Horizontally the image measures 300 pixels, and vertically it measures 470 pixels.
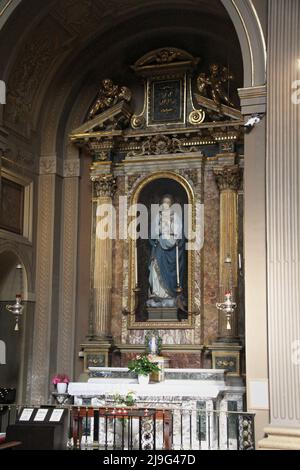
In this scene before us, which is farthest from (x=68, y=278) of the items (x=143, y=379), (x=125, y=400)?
(x=125, y=400)

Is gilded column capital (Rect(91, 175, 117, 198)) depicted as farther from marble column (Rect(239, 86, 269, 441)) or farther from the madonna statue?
marble column (Rect(239, 86, 269, 441))

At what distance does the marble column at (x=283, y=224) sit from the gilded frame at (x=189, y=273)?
4.32 meters

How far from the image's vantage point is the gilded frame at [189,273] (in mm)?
13188

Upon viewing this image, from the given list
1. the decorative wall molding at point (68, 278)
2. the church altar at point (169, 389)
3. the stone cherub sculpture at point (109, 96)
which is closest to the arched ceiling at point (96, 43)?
the stone cherub sculpture at point (109, 96)

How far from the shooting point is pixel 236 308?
12.9m

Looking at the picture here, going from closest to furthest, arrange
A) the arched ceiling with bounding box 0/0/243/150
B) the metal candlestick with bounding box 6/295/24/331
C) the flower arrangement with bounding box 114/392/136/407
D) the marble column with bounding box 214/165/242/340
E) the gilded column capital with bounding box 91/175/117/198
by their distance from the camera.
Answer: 1. the flower arrangement with bounding box 114/392/136/407
2. the metal candlestick with bounding box 6/295/24/331
3. the marble column with bounding box 214/165/242/340
4. the arched ceiling with bounding box 0/0/243/150
5. the gilded column capital with bounding box 91/175/117/198

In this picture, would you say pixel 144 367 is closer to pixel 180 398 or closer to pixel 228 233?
pixel 180 398

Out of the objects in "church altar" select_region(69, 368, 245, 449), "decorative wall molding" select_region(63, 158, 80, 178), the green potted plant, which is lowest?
"church altar" select_region(69, 368, 245, 449)

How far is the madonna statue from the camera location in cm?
1337

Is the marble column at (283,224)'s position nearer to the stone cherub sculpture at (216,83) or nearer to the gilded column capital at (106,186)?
the stone cherub sculpture at (216,83)

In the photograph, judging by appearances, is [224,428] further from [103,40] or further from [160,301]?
[103,40]

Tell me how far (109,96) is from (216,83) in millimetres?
2176

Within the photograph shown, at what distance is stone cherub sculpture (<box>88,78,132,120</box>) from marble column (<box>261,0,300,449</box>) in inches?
192

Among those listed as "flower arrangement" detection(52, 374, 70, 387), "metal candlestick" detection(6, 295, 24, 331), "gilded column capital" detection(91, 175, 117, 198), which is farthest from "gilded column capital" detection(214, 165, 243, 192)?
"flower arrangement" detection(52, 374, 70, 387)
